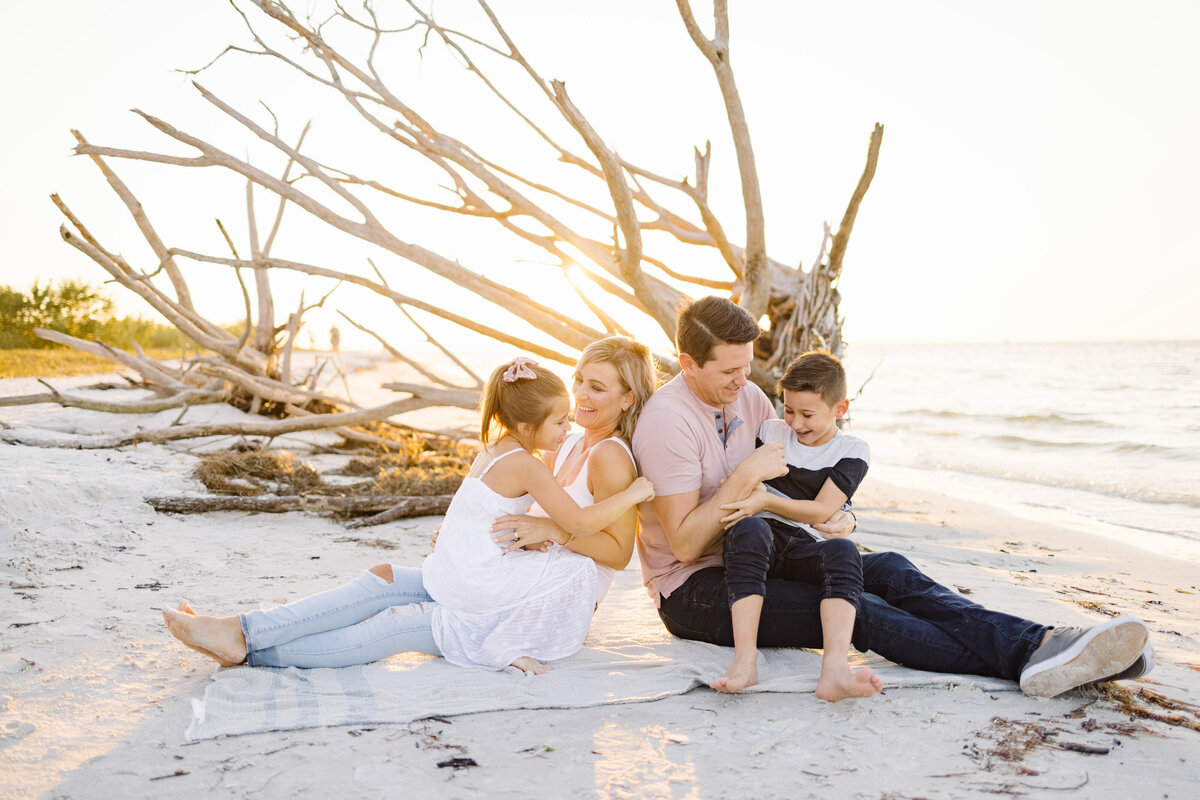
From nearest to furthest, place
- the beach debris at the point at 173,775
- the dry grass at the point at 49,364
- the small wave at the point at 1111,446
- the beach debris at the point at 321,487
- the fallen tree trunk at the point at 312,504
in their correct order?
1. the beach debris at the point at 173,775
2. the fallen tree trunk at the point at 312,504
3. the beach debris at the point at 321,487
4. the dry grass at the point at 49,364
5. the small wave at the point at 1111,446

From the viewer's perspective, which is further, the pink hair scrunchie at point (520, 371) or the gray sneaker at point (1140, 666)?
the pink hair scrunchie at point (520, 371)

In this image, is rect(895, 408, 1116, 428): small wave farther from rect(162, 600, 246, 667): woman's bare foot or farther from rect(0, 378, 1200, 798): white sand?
rect(162, 600, 246, 667): woman's bare foot

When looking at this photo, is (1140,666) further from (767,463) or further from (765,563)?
(767,463)

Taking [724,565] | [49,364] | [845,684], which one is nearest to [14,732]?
[724,565]

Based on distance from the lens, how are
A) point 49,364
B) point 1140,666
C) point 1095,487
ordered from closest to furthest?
point 1140,666 → point 1095,487 → point 49,364

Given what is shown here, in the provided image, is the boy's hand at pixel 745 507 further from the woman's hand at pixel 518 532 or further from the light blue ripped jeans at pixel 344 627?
the light blue ripped jeans at pixel 344 627

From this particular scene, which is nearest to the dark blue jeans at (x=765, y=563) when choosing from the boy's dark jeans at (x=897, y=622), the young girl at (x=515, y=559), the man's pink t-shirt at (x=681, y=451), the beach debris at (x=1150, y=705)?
the boy's dark jeans at (x=897, y=622)

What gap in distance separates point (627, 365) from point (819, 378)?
0.70 meters

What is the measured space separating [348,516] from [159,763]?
3.00 metres

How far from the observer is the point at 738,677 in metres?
2.59

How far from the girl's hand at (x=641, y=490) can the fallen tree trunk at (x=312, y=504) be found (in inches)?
100

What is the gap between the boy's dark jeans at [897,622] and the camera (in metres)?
2.71

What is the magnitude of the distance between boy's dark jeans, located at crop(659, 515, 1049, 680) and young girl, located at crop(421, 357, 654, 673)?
43cm

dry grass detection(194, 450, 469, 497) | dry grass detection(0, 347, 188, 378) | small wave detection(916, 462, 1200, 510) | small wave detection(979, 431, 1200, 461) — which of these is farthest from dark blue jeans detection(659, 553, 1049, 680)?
small wave detection(979, 431, 1200, 461)
